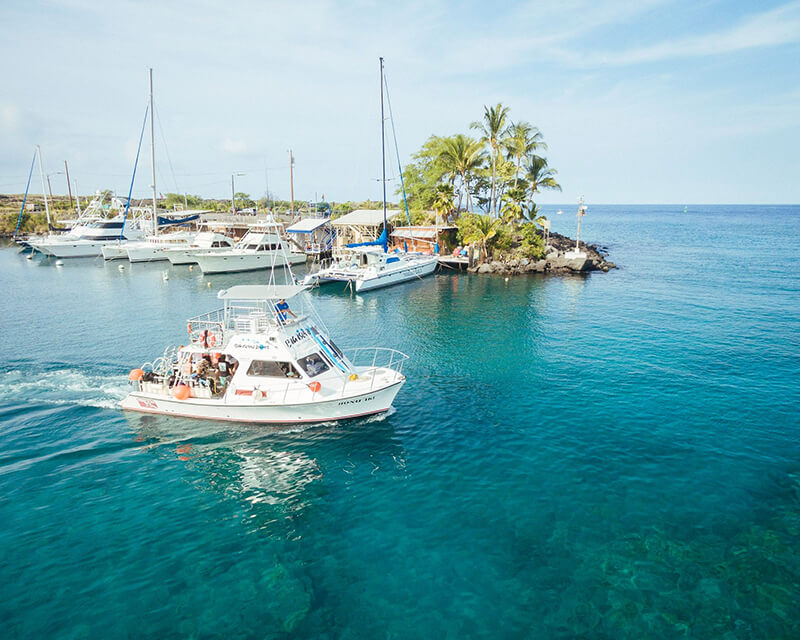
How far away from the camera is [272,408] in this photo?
1955 cm

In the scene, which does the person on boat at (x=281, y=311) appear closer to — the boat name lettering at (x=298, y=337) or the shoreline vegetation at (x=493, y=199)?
the boat name lettering at (x=298, y=337)

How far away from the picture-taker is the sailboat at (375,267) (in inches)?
2046

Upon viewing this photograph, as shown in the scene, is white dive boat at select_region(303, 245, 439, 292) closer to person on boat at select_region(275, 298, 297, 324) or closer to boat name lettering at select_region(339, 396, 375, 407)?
person on boat at select_region(275, 298, 297, 324)

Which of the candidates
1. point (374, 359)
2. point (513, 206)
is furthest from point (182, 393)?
point (513, 206)

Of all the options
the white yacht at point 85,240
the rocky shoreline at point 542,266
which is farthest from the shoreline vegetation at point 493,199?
the white yacht at point 85,240

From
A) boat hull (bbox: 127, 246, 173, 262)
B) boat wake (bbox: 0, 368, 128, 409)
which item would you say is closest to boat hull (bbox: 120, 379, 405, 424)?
boat wake (bbox: 0, 368, 128, 409)

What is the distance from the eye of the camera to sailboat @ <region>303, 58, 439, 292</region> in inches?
2046

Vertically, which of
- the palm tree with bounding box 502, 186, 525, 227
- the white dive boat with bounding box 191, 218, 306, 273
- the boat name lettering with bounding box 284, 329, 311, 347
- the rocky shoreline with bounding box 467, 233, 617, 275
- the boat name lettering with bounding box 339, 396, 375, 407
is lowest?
the boat name lettering with bounding box 339, 396, 375, 407

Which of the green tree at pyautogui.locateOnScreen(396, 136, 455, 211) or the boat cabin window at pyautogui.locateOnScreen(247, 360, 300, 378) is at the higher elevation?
the green tree at pyautogui.locateOnScreen(396, 136, 455, 211)

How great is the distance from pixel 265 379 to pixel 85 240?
263 ft

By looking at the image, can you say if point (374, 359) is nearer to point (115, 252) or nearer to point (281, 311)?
point (281, 311)

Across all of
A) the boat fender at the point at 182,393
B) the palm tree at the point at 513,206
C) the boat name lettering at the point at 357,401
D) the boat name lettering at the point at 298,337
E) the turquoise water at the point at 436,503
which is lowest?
the turquoise water at the point at 436,503

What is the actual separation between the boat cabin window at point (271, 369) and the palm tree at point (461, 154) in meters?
54.4

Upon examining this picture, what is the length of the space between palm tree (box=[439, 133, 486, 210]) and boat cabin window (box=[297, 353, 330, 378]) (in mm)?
53061
